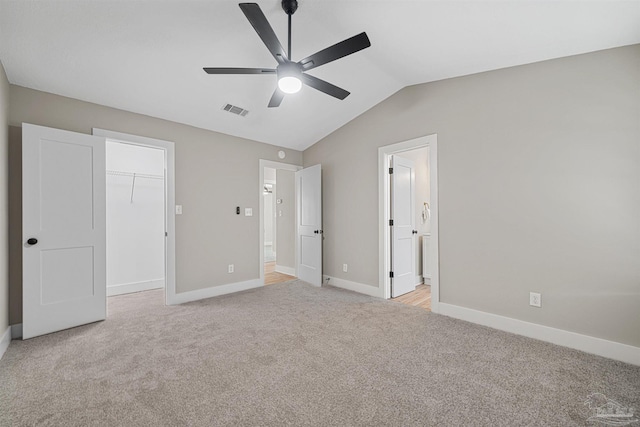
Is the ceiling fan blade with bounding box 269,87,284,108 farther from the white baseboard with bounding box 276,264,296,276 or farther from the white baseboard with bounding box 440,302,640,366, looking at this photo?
the white baseboard with bounding box 276,264,296,276

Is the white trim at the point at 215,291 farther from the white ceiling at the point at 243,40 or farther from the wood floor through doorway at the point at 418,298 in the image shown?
the white ceiling at the point at 243,40

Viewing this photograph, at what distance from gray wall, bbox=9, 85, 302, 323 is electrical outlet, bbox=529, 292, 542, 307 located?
146 inches

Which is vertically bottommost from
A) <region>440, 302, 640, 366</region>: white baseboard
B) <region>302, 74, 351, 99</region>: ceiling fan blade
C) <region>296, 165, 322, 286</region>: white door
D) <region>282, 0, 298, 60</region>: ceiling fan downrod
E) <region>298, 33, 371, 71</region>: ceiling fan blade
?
<region>440, 302, 640, 366</region>: white baseboard

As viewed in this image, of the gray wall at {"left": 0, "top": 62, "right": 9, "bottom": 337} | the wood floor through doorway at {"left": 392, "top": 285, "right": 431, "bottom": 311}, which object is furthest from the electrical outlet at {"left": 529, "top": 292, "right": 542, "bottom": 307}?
the gray wall at {"left": 0, "top": 62, "right": 9, "bottom": 337}

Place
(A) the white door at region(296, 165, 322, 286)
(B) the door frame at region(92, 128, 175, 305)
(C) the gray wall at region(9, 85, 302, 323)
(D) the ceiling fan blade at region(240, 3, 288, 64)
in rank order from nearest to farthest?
(D) the ceiling fan blade at region(240, 3, 288, 64)
(C) the gray wall at region(9, 85, 302, 323)
(B) the door frame at region(92, 128, 175, 305)
(A) the white door at region(296, 165, 322, 286)

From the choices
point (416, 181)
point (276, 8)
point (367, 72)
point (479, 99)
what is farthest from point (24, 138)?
point (416, 181)

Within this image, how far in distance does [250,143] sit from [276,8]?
251 cm

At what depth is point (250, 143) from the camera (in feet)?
14.9

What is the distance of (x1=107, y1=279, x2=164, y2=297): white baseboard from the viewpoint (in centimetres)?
419

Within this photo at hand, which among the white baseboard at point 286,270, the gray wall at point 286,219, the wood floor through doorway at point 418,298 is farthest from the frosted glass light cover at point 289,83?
the white baseboard at point 286,270

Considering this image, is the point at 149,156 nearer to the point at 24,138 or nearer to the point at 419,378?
the point at 24,138

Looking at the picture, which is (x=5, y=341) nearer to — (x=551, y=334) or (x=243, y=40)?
(x=243, y=40)

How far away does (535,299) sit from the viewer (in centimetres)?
266

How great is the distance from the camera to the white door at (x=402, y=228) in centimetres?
402
